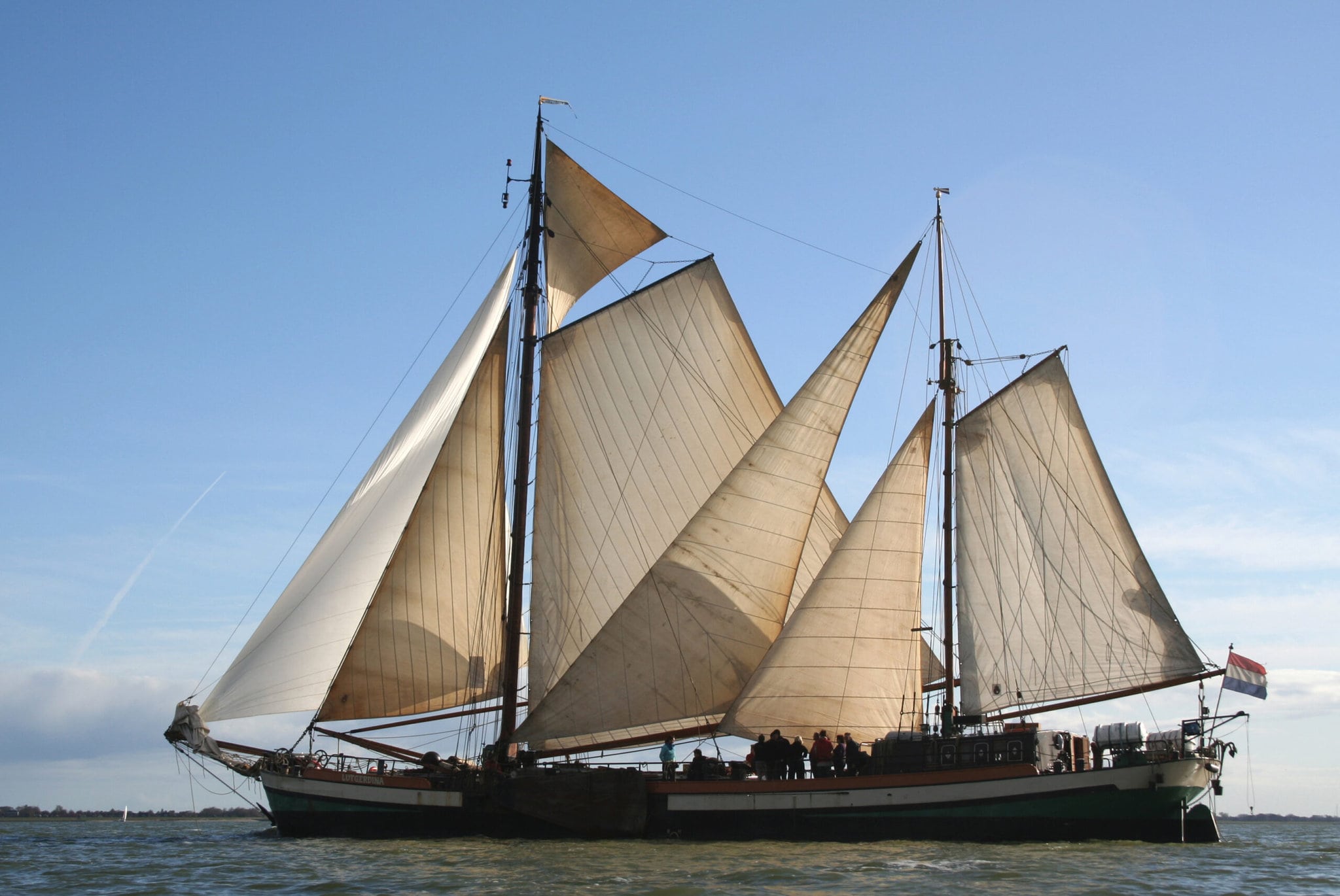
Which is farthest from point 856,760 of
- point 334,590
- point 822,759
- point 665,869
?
point 334,590

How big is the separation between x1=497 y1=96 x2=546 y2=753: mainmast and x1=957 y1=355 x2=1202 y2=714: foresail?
41.8ft

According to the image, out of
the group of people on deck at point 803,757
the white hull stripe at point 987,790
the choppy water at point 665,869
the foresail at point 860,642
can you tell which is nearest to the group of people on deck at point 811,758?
the group of people on deck at point 803,757

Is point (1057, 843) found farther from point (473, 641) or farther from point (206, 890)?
point (206, 890)

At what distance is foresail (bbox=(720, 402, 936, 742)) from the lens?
108ft

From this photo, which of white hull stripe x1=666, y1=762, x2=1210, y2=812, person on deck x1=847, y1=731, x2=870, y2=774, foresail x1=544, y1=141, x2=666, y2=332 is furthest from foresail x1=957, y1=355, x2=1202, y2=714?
foresail x1=544, y1=141, x2=666, y2=332

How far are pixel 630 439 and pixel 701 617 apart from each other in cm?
726

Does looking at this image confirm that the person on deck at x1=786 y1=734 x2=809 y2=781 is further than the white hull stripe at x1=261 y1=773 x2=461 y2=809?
No

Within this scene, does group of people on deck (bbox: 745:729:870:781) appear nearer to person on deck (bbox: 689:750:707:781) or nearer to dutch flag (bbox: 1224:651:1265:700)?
person on deck (bbox: 689:750:707:781)

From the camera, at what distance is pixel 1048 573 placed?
35.8m

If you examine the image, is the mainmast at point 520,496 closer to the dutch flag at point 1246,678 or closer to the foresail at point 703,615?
the foresail at point 703,615

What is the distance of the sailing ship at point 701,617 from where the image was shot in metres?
31.6

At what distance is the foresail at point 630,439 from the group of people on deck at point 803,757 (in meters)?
6.92

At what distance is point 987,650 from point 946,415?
7.22 m

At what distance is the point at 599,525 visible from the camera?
38.1 meters
